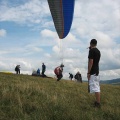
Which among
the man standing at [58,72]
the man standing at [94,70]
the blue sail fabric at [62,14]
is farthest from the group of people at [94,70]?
the man standing at [58,72]

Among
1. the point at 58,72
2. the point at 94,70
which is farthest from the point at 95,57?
the point at 58,72

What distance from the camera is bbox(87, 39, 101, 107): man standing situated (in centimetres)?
894

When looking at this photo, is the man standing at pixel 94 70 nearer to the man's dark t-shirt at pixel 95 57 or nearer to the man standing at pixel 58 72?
the man's dark t-shirt at pixel 95 57

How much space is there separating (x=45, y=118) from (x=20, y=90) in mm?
3666

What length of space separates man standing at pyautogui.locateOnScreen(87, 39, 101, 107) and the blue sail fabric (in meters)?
3.76

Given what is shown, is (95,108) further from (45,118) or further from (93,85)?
(45,118)

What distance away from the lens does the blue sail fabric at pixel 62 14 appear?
1284 cm

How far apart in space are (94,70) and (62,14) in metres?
6.00

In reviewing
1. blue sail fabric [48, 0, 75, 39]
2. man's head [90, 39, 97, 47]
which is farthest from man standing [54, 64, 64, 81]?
man's head [90, 39, 97, 47]

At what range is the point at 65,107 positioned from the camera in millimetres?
7742

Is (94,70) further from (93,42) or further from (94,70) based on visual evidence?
(93,42)

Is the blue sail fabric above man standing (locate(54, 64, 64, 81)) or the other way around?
above

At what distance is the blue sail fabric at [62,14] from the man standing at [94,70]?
3.76 m

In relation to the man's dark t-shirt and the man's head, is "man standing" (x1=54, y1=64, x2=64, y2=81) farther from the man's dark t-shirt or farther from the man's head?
the man's head
